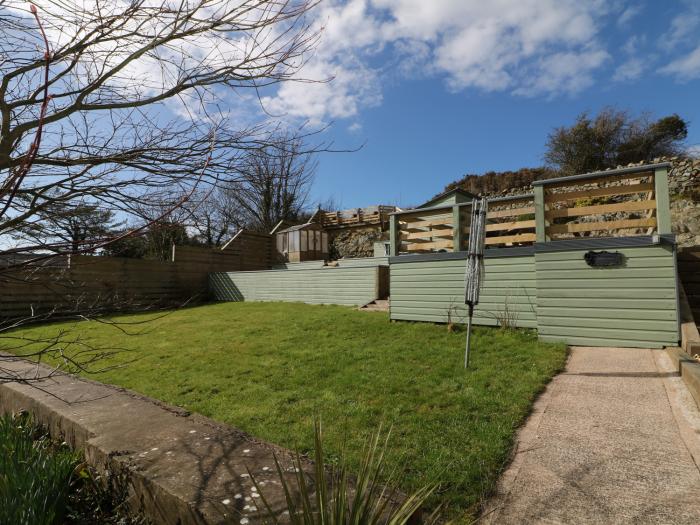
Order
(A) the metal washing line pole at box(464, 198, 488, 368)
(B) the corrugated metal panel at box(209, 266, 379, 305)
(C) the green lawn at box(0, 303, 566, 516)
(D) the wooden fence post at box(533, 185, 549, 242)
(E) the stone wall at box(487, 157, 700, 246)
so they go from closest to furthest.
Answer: (C) the green lawn at box(0, 303, 566, 516), (A) the metal washing line pole at box(464, 198, 488, 368), (D) the wooden fence post at box(533, 185, 549, 242), (E) the stone wall at box(487, 157, 700, 246), (B) the corrugated metal panel at box(209, 266, 379, 305)

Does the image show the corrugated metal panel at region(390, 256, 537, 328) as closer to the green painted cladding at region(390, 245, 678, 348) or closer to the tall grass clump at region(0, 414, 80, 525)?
the green painted cladding at region(390, 245, 678, 348)

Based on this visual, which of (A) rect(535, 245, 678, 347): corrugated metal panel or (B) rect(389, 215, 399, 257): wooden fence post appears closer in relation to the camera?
(A) rect(535, 245, 678, 347): corrugated metal panel

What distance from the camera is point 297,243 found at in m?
19.9

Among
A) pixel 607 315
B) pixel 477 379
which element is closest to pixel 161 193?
pixel 477 379

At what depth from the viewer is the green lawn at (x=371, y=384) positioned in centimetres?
286

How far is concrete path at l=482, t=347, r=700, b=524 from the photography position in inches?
88.2

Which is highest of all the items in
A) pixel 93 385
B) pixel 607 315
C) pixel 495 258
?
pixel 495 258

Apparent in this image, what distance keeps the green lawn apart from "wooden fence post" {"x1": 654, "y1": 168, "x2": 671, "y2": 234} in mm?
1971

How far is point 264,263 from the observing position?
18938 millimetres

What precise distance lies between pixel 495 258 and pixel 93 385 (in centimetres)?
566

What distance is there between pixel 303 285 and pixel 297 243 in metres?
7.87

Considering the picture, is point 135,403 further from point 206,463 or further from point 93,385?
point 206,463

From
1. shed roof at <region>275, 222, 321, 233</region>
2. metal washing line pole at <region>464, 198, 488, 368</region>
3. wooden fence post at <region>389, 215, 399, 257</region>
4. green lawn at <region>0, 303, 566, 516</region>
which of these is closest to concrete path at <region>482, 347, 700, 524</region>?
green lawn at <region>0, 303, 566, 516</region>

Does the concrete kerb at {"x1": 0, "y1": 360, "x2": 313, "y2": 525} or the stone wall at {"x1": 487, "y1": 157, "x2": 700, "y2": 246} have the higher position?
the stone wall at {"x1": 487, "y1": 157, "x2": 700, "y2": 246}
